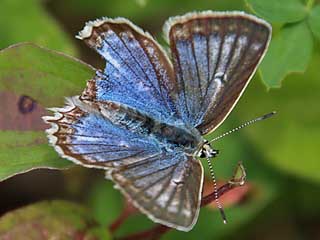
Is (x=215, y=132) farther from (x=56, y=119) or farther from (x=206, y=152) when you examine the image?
(x=56, y=119)

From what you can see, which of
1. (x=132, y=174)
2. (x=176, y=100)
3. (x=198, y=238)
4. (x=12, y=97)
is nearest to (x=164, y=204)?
(x=132, y=174)

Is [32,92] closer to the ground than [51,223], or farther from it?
farther from it

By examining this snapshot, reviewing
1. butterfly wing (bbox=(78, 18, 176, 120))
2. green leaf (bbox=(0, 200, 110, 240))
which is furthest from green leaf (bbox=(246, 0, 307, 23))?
green leaf (bbox=(0, 200, 110, 240))

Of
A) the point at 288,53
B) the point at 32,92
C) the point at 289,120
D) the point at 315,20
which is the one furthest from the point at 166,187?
the point at 289,120

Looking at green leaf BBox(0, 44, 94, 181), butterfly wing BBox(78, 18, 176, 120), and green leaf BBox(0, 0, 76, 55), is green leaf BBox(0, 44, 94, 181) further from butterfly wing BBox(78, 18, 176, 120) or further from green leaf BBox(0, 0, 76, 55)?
green leaf BBox(0, 0, 76, 55)

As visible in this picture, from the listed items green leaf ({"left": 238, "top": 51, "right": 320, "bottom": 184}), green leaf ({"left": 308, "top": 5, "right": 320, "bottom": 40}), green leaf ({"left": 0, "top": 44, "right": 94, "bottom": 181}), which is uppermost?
green leaf ({"left": 0, "top": 44, "right": 94, "bottom": 181})

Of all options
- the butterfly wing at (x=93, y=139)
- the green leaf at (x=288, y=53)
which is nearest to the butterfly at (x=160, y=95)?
the butterfly wing at (x=93, y=139)

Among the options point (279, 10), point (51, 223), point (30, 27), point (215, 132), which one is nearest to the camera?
point (51, 223)
